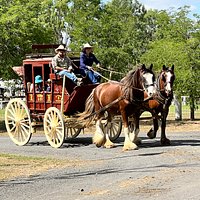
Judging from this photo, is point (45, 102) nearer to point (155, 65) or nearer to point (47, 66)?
point (47, 66)

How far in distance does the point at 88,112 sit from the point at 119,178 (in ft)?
19.6

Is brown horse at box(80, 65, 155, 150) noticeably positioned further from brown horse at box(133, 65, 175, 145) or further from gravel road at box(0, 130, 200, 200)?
gravel road at box(0, 130, 200, 200)

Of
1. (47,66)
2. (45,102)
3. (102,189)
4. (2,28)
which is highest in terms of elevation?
(2,28)

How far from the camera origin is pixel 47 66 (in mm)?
16422

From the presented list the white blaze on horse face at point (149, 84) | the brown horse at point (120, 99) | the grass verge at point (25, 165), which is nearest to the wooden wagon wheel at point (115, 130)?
the brown horse at point (120, 99)

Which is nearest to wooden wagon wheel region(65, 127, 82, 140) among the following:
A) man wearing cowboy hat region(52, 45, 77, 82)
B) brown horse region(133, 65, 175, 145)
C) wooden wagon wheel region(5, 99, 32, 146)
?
wooden wagon wheel region(5, 99, 32, 146)

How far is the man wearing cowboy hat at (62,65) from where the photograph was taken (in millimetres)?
15375

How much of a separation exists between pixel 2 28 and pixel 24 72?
24.9 ft

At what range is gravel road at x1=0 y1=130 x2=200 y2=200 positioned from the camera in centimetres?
850

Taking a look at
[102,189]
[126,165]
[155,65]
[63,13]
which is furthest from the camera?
[63,13]

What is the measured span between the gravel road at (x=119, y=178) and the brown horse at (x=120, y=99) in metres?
0.69

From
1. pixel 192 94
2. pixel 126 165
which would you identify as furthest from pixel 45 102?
pixel 192 94

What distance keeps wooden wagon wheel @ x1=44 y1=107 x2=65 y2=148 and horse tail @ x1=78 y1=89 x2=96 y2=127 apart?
1.97 ft

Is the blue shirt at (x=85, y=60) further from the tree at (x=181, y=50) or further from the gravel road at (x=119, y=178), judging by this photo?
the tree at (x=181, y=50)
